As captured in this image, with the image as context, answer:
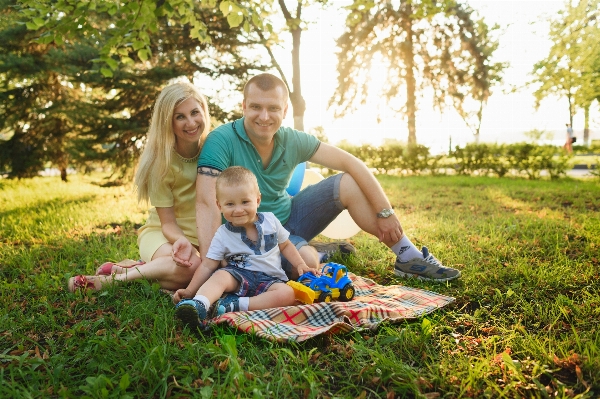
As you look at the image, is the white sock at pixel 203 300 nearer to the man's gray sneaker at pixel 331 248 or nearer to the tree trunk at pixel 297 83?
the man's gray sneaker at pixel 331 248

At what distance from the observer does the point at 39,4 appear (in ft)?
13.8

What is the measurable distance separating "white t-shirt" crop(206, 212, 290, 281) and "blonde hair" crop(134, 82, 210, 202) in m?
0.68

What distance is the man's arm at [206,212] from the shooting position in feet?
8.90

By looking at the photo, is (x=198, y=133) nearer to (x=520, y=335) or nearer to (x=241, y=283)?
(x=241, y=283)

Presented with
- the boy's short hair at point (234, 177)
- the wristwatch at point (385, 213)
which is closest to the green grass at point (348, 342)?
the wristwatch at point (385, 213)

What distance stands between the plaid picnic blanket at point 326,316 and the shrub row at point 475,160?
9.32 metres

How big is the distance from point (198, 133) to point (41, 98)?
11.2m

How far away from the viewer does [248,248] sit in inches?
103

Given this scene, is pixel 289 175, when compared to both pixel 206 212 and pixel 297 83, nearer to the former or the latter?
pixel 206 212

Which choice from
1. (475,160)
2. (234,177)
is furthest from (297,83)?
(234,177)

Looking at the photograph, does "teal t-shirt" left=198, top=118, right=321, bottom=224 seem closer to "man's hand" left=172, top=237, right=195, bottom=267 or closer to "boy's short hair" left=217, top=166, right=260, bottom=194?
"boy's short hair" left=217, top=166, right=260, bottom=194

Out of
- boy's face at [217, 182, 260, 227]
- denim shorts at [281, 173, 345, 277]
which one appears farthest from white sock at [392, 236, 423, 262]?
boy's face at [217, 182, 260, 227]

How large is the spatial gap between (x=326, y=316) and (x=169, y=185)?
1.46 meters

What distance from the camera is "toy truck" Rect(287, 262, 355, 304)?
2545mm
